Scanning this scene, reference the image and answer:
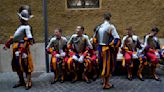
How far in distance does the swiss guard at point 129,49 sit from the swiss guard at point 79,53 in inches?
33.4

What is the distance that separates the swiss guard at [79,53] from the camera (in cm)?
998

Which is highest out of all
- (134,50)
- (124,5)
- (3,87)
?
(124,5)

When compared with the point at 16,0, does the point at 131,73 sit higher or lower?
lower

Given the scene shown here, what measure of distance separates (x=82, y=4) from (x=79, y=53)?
2.44 m

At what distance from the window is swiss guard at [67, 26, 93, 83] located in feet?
7.13

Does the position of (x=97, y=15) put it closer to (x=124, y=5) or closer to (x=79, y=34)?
(x=124, y=5)

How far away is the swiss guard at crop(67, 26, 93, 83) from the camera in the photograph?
9.98 meters

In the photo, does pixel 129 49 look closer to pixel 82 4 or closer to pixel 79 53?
pixel 79 53

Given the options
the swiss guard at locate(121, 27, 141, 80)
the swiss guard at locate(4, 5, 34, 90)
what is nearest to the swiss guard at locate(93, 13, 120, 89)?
the swiss guard at locate(121, 27, 141, 80)

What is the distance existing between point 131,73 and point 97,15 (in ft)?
8.19

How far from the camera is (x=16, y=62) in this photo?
9602 millimetres

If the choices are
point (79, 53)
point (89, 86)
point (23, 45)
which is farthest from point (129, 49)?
point (23, 45)

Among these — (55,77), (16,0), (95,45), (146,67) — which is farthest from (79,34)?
(16,0)

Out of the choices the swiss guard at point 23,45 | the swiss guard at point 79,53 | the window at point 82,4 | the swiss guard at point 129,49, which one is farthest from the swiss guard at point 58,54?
the window at point 82,4
